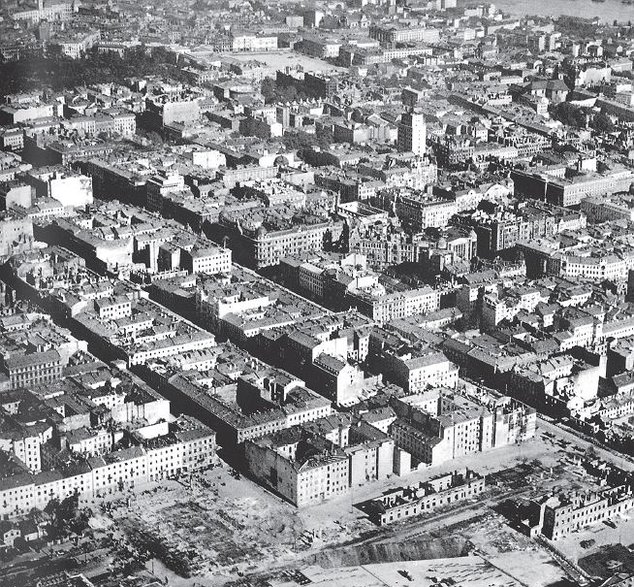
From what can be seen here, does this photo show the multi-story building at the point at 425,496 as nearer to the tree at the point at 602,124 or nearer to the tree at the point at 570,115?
the tree at the point at 602,124

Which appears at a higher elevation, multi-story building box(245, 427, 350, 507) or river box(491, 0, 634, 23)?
river box(491, 0, 634, 23)

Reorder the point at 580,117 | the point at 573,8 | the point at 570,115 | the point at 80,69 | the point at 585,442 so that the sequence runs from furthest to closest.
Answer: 1. the point at 573,8
2. the point at 80,69
3. the point at 570,115
4. the point at 580,117
5. the point at 585,442

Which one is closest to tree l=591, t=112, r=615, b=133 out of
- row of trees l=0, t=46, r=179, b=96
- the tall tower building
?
the tall tower building

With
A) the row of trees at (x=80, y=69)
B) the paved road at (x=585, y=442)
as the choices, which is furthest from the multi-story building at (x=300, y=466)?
the row of trees at (x=80, y=69)

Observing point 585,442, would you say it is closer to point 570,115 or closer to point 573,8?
point 570,115

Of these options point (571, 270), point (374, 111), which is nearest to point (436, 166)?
point (374, 111)

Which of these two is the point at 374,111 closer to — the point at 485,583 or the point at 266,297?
the point at 266,297

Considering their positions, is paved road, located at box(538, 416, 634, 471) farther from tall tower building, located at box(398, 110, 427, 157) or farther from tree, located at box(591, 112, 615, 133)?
tree, located at box(591, 112, 615, 133)

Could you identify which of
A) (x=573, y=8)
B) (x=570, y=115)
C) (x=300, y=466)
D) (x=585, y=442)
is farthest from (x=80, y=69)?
(x=300, y=466)

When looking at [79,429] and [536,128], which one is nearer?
[79,429]
